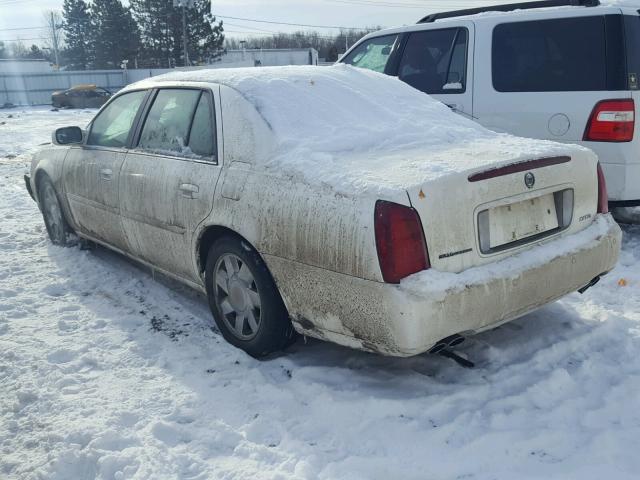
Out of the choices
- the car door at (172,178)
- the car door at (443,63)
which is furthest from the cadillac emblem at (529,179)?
the car door at (443,63)

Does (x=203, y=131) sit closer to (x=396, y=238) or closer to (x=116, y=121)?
(x=116, y=121)

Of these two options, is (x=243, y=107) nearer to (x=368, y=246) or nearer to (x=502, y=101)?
(x=368, y=246)

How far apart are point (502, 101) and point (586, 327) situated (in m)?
2.59

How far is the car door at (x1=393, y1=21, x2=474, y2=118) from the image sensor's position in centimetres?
580

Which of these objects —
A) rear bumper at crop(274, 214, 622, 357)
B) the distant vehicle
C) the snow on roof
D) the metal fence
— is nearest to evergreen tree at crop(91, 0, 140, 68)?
the metal fence

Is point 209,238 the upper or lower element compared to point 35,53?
lower

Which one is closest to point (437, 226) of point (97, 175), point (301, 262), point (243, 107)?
point (301, 262)

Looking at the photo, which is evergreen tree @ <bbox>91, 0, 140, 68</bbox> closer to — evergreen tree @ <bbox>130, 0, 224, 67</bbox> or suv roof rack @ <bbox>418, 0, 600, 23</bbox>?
evergreen tree @ <bbox>130, 0, 224, 67</bbox>

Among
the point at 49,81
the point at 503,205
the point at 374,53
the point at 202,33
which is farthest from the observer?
the point at 202,33

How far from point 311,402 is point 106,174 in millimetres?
2554

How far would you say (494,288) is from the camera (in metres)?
2.86

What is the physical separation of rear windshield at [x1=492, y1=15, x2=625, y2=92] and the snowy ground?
1798 mm

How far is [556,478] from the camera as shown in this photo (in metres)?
2.42

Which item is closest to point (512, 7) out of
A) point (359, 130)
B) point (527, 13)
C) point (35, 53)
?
point (527, 13)
